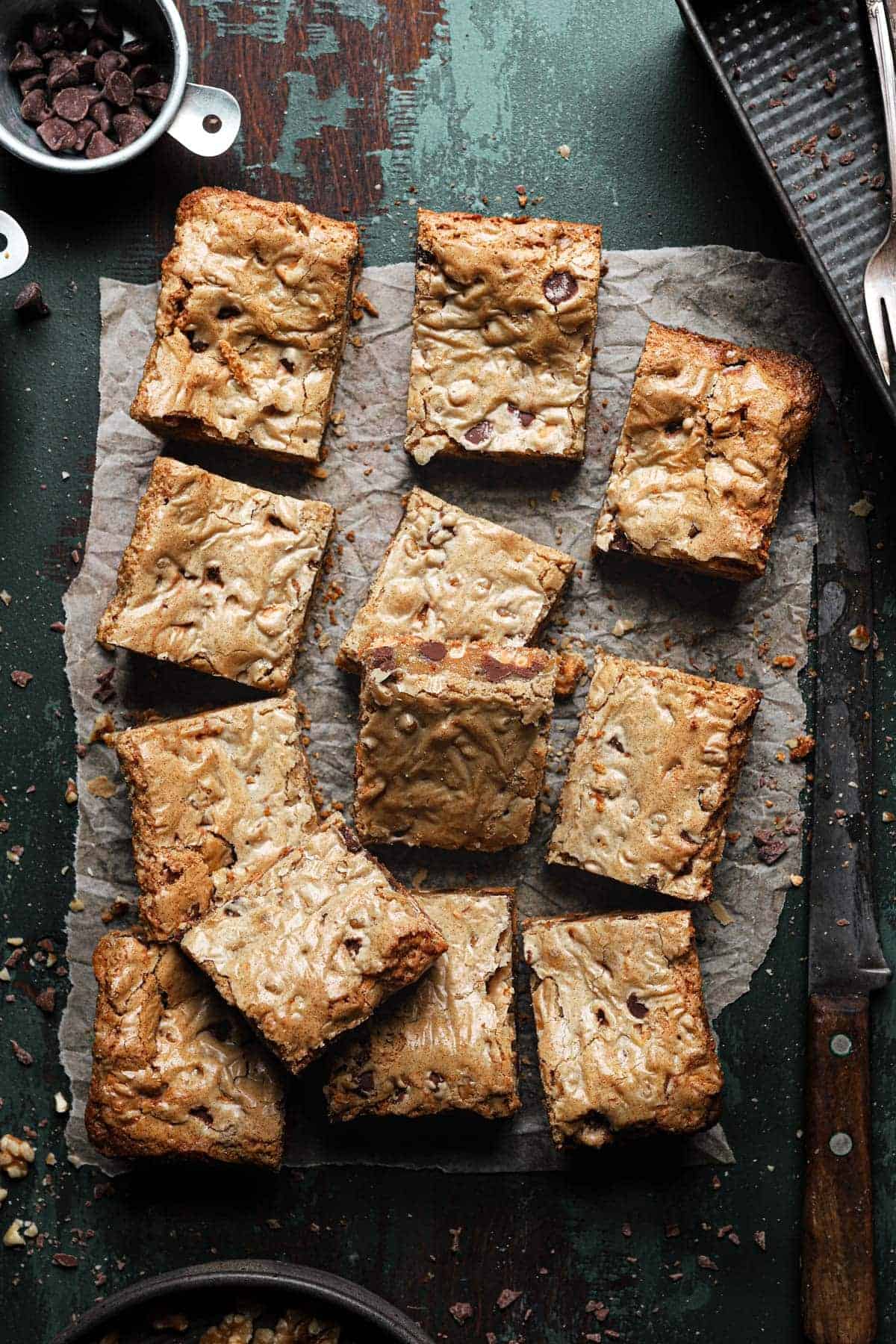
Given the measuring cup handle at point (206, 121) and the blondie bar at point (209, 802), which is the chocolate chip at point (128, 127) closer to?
the measuring cup handle at point (206, 121)

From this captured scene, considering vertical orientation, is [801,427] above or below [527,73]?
below

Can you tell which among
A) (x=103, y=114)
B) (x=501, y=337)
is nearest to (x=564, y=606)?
(x=501, y=337)

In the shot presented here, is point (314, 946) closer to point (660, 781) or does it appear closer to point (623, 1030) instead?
point (623, 1030)

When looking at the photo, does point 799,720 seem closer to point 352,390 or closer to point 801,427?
point 801,427

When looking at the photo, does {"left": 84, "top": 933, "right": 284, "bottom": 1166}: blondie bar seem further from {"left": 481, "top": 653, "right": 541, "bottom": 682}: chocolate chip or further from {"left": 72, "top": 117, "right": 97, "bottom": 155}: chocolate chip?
{"left": 72, "top": 117, "right": 97, "bottom": 155}: chocolate chip

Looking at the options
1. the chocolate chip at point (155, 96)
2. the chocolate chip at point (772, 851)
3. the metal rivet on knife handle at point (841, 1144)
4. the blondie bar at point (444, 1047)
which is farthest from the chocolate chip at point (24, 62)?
the metal rivet on knife handle at point (841, 1144)

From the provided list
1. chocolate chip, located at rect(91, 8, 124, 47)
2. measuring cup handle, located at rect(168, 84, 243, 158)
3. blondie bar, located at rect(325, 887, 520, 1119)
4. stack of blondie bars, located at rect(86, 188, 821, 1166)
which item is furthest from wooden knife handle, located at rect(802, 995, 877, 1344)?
chocolate chip, located at rect(91, 8, 124, 47)

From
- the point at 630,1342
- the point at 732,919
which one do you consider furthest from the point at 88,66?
the point at 630,1342
